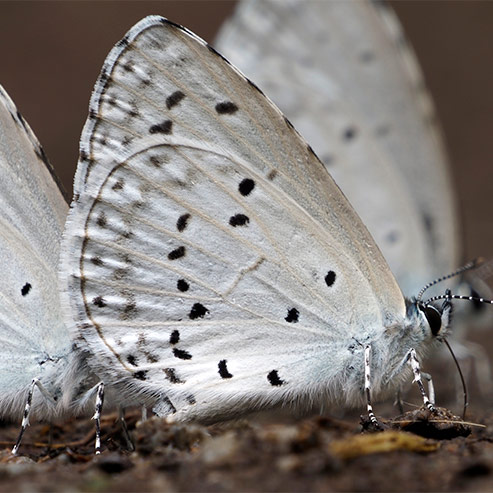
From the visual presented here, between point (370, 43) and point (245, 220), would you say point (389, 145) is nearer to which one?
point (370, 43)

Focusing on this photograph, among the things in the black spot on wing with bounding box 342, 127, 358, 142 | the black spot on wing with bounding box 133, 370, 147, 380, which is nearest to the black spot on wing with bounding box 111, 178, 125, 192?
the black spot on wing with bounding box 133, 370, 147, 380

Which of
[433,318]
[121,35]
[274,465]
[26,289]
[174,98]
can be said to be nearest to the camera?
[274,465]

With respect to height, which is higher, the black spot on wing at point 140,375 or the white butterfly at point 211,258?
the white butterfly at point 211,258

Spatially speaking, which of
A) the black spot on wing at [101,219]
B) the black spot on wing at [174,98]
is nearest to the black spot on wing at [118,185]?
the black spot on wing at [101,219]

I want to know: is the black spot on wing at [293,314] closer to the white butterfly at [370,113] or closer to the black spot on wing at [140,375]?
the black spot on wing at [140,375]

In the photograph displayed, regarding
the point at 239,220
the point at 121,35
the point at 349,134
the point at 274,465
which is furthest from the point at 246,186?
the point at 121,35

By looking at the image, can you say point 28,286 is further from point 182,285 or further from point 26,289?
point 182,285

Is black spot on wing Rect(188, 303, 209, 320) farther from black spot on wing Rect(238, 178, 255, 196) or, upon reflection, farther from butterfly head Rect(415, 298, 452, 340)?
butterfly head Rect(415, 298, 452, 340)

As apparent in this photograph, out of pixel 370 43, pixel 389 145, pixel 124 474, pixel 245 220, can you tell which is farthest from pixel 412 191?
pixel 124 474
